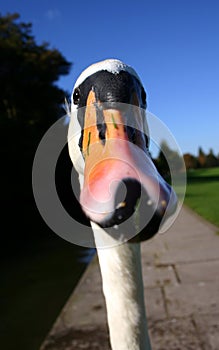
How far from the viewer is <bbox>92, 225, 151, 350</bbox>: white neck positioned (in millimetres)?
1639

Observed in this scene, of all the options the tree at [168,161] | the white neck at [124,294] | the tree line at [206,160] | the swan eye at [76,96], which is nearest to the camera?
the tree at [168,161]

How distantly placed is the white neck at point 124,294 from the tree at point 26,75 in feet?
49.8

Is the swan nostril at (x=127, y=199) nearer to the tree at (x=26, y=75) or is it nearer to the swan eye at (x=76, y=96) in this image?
the swan eye at (x=76, y=96)

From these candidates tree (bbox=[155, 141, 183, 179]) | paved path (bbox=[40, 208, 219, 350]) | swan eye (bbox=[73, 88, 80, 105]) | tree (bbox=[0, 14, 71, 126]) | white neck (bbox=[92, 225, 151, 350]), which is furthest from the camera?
tree (bbox=[0, 14, 71, 126])

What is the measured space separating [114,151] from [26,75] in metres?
18.2

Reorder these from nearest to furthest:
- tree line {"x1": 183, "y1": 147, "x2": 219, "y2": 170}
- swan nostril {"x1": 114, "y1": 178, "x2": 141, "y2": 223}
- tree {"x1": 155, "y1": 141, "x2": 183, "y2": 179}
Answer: swan nostril {"x1": 114, "y1": 178, "x2": 141, "y2": 223} < tree {"x1": 155, "y1": 141, "x2": 183, "y2": 179} < tree line {"x1": 183, "y1": 147, "x2": 219, "y2": 170}

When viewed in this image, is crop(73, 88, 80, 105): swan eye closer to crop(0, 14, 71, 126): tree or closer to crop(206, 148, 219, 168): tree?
crop(0, 14, 71, 126): tree

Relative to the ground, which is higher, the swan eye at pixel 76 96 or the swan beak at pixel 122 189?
the swan eye at pixel 76 96

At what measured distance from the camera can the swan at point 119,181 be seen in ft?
2.80

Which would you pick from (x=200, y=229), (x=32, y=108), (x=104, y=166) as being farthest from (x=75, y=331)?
(x=32, y=108)

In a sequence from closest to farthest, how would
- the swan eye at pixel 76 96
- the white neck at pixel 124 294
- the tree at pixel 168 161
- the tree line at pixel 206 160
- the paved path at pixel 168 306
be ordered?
the tree at pixel 168 161 < the swan eye at pixel 76 96 < the white neck at pixel 124 294 < the paved path at pixel 168 306 < the tree line at pixel 206 160

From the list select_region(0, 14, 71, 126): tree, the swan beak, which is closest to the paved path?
the swan beak

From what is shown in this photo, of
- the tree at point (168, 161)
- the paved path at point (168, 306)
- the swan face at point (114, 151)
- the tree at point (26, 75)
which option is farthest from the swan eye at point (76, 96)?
the tree at point (26, 75)

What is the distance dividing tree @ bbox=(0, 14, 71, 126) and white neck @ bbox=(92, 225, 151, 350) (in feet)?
49.8
